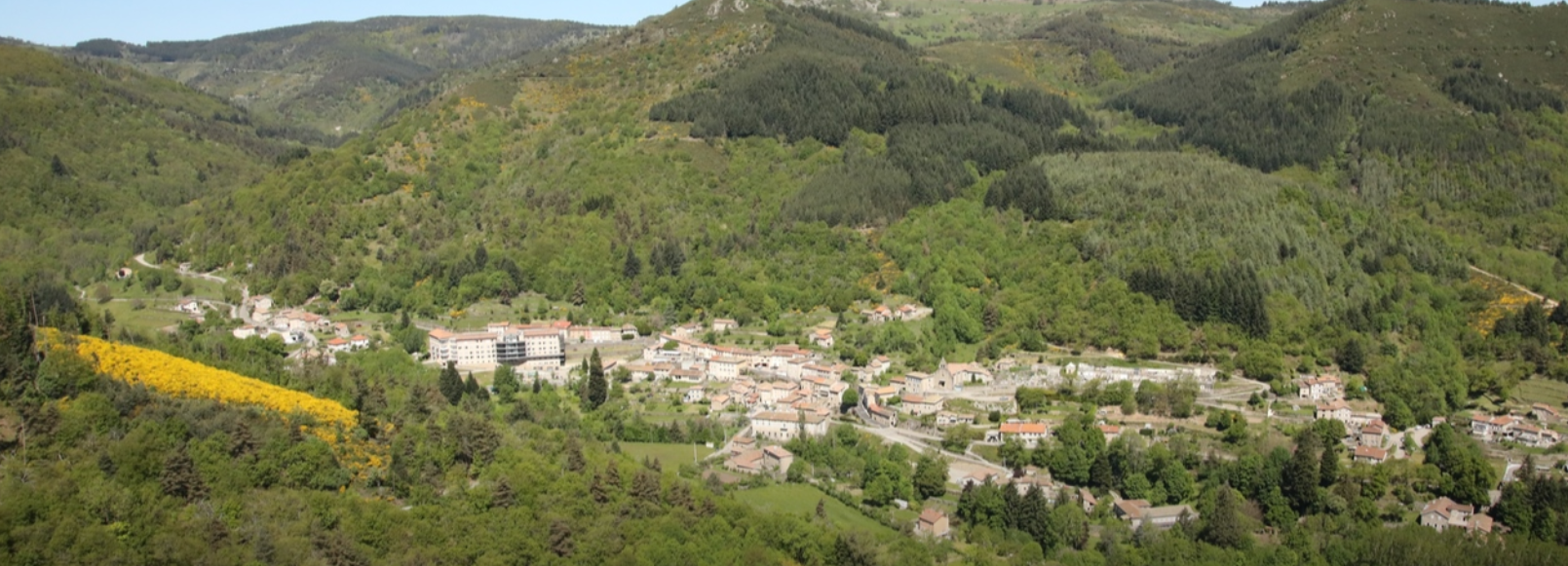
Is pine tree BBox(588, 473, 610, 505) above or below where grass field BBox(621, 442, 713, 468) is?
above

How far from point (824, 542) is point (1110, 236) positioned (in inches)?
1389

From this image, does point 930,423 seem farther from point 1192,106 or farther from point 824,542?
point 1192,106

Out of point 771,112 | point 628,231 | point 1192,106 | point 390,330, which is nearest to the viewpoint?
point 390,330

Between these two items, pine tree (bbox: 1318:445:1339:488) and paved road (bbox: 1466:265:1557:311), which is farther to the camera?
paved road (bbox: 1466:265:1557:311)

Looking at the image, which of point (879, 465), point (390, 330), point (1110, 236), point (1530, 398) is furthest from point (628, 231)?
point (1530, 398)

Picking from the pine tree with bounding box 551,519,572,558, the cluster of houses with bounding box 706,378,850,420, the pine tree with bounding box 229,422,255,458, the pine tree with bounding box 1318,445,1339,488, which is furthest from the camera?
the cluster of houses with bounding box 706,378,850,420

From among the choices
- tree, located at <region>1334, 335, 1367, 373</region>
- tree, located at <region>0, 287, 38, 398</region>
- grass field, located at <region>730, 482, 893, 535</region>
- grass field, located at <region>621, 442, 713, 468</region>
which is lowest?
grass field, located at <region>730, 482, 893, 535</region>

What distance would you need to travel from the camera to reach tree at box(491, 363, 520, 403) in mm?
58125

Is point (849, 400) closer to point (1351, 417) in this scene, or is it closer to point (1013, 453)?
point (1013, 453)

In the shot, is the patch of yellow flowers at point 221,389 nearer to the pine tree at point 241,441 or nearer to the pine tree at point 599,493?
the pine tree at point 241,441

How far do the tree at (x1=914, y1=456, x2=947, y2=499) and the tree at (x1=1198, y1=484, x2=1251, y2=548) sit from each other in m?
8.88

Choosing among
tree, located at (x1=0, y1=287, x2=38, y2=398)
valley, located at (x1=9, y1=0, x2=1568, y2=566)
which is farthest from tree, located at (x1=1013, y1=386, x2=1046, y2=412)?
tree, located at (x1=0, y1=287, x2=38, y2=398)

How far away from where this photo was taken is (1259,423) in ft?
178

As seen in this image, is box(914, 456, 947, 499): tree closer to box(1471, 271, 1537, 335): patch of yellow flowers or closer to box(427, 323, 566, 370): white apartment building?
box(427, 323, 566, 370): white apartment building
